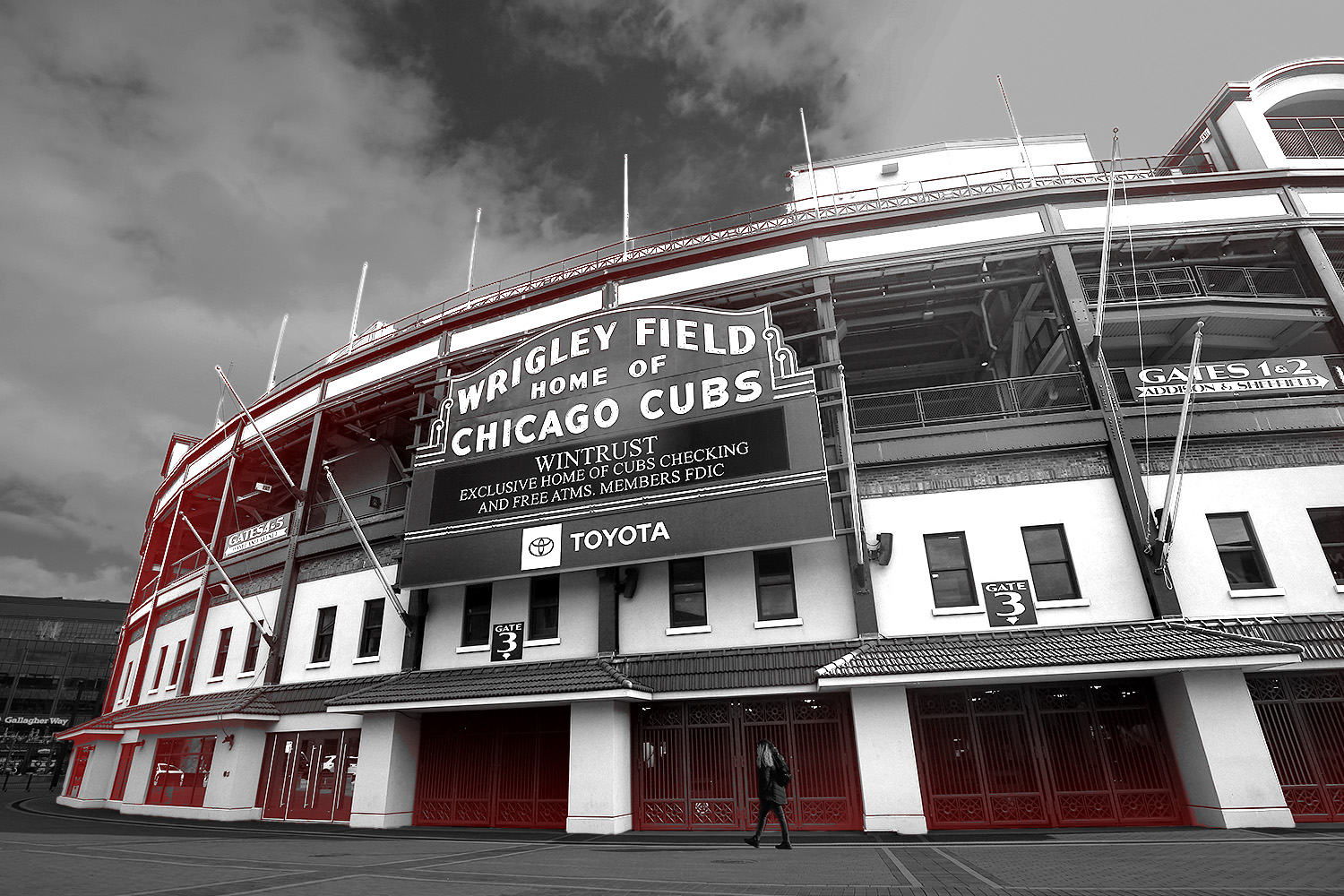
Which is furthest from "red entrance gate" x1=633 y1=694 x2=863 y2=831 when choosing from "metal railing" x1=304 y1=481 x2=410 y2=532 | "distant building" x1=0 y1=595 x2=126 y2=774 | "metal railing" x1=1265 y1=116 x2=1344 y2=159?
"distant building" x1=0 y1=595 x2=126 y2=774

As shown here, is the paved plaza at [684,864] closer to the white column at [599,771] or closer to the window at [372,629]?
the white column at [599,771]

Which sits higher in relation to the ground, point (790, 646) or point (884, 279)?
point (884, 279)

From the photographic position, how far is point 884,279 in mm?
19672

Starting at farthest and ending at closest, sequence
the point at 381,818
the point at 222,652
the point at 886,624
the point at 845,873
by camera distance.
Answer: the point at 222,652 → the point at 381,818 → the point at 886,624 → the point at 845,873

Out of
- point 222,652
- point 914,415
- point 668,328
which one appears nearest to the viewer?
point 668,328

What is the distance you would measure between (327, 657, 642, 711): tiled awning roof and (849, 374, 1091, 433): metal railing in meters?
8.74

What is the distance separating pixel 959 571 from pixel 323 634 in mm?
18819

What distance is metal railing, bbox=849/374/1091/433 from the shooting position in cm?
1736

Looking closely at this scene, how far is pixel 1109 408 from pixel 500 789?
1742 centimetres

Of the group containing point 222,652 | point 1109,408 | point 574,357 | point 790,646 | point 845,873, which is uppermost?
point 574,357

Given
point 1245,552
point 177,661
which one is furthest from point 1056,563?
point 177,661

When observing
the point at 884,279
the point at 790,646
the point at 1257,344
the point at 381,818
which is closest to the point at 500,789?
the point at 381,818

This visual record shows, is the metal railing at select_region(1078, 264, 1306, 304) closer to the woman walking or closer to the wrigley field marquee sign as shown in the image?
the wrigley field marquee sign

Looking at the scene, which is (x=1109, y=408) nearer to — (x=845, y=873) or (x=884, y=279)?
(x=884, y=279)
